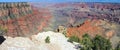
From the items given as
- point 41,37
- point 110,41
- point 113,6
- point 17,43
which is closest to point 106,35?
point 110,41

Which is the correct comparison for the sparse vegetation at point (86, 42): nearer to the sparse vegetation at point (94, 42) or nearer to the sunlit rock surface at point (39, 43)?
the sparse vegetation at point (94, 42)

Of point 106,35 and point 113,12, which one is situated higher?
point 113,12

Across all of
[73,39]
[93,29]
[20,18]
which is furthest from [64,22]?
[20,18]

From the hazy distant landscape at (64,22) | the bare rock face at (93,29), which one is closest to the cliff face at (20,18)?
the hazy distant landscape at (64,22)

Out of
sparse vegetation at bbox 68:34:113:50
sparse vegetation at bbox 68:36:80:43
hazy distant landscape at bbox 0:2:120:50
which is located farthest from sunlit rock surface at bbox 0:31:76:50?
sparse vegetation at bbox 68:34:113:50

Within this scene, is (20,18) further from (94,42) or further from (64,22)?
(94,42)

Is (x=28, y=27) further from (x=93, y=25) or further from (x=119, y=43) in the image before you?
(x=119, y=43)

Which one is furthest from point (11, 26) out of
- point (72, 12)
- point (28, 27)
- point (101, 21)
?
point (101, 21)
